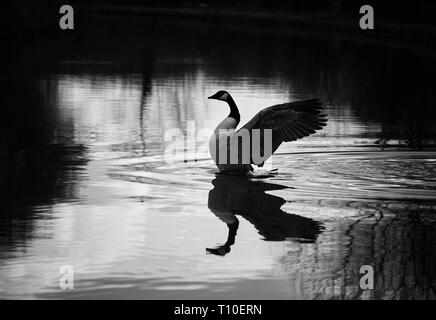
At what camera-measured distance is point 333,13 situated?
63.9 metres

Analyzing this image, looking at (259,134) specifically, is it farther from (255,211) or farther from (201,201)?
(255,211)

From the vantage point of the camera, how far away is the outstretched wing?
13.2 meters

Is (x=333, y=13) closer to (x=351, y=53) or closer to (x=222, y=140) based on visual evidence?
(x=351, y=53)

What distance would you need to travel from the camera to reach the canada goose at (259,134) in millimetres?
13031

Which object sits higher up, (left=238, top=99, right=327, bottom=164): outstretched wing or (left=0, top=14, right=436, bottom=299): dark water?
(left=238, top=99, right=327, bottom=164): outstretched wing

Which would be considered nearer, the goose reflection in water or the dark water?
the dark water

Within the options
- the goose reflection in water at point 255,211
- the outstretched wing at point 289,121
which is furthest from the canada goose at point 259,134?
the goose reflection in water at point 255,211

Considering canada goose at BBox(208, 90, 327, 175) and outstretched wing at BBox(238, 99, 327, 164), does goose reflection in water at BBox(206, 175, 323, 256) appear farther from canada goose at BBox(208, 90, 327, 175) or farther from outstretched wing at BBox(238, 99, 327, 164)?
outstretched wing at BBox(238, 99, 327, 164)

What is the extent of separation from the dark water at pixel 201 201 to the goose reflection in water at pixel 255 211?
2 centimetres

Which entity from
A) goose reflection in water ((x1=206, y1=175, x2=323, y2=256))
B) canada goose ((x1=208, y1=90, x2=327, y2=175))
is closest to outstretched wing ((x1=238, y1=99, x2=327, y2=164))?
canada goose ((x1=208, y1=90, x2=327, y2=175))

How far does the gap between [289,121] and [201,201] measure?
2.16 m

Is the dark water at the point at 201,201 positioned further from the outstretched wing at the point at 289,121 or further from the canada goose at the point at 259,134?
the outstretched wing at the point at 289,121

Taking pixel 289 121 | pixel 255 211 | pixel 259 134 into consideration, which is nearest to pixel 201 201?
pixel 255 211
